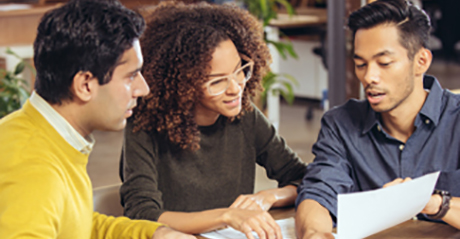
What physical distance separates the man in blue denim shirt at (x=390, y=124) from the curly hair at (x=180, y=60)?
350 mm

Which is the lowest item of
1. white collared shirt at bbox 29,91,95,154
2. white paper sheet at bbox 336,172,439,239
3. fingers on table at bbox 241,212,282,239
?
fingers on table at bbox 241,212,282,239

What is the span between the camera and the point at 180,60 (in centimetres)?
160

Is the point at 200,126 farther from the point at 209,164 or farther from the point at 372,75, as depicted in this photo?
the point at 372,75

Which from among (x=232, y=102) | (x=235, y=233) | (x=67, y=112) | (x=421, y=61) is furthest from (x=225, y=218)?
(x=421, y=61)

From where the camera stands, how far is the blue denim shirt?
1.48 m

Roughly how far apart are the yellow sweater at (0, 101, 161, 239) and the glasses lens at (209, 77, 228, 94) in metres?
0.52

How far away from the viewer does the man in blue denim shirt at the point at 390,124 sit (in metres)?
Answer: 1.48

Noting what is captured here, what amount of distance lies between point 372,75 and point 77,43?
779mm

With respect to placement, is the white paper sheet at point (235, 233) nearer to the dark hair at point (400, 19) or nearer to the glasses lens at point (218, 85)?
the glasses lens at point (218, 85)

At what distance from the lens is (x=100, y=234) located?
1281 mm

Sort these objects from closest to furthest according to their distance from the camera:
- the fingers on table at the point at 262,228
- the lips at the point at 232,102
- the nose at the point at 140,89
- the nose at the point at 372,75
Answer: the nose at the point at 140,89, the fingers on table at the point at 262,228, the nose at the point at 372,75, the lips at the point at 232,102

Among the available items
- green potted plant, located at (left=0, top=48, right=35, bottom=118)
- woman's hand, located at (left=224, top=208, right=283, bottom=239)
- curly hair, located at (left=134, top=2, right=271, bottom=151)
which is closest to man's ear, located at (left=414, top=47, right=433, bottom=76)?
curly hair, located at (left=134, top=2, right=271, bottom=151)

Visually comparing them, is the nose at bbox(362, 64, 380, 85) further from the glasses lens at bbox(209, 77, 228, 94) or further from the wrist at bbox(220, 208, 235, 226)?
the wrist at bbox(220, 208, 235, 226)

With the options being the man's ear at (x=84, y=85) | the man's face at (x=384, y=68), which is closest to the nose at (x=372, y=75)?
the man's face at (x=384, y=68)
